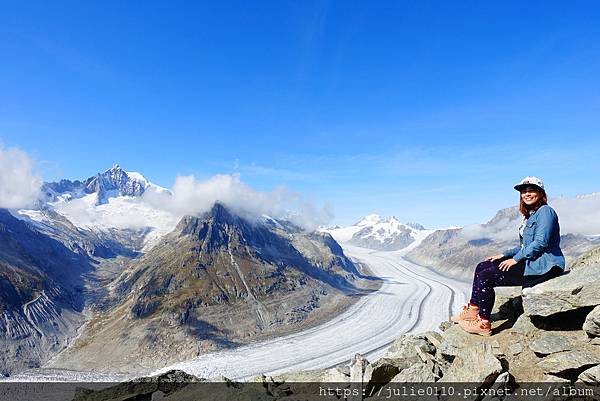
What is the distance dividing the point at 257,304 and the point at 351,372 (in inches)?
5174

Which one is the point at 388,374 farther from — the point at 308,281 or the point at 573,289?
the point at 308,281

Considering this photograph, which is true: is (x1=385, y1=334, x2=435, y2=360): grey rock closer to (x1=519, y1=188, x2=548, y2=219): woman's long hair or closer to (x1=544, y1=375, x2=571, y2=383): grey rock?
(x1=544, y1=375, x2=571, y2=383): grey rock

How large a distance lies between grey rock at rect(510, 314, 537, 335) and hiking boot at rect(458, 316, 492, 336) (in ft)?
2.54

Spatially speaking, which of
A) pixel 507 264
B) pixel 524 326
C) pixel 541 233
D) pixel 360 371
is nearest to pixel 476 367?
pixel 360 371

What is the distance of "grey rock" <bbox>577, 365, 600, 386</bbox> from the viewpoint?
8398 millimetres

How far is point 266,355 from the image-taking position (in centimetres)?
9619

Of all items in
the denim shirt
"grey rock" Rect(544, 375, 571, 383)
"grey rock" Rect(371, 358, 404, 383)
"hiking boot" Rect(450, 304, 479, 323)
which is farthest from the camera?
"hiking boot" Rect(450, 304, 479, 323)

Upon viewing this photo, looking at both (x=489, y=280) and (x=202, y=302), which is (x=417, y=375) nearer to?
(x=489, y=280)

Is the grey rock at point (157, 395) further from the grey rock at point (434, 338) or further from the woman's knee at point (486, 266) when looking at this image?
the woman's knee at point (486, 266)

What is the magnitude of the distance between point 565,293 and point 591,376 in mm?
2891

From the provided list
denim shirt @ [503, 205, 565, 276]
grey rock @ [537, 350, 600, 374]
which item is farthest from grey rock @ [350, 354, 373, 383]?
denim shirt @ [503, 205, 565, 276]

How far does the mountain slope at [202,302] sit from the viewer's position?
103688mm

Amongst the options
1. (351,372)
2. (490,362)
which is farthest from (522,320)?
(351,372)

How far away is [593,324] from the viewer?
9.85m
